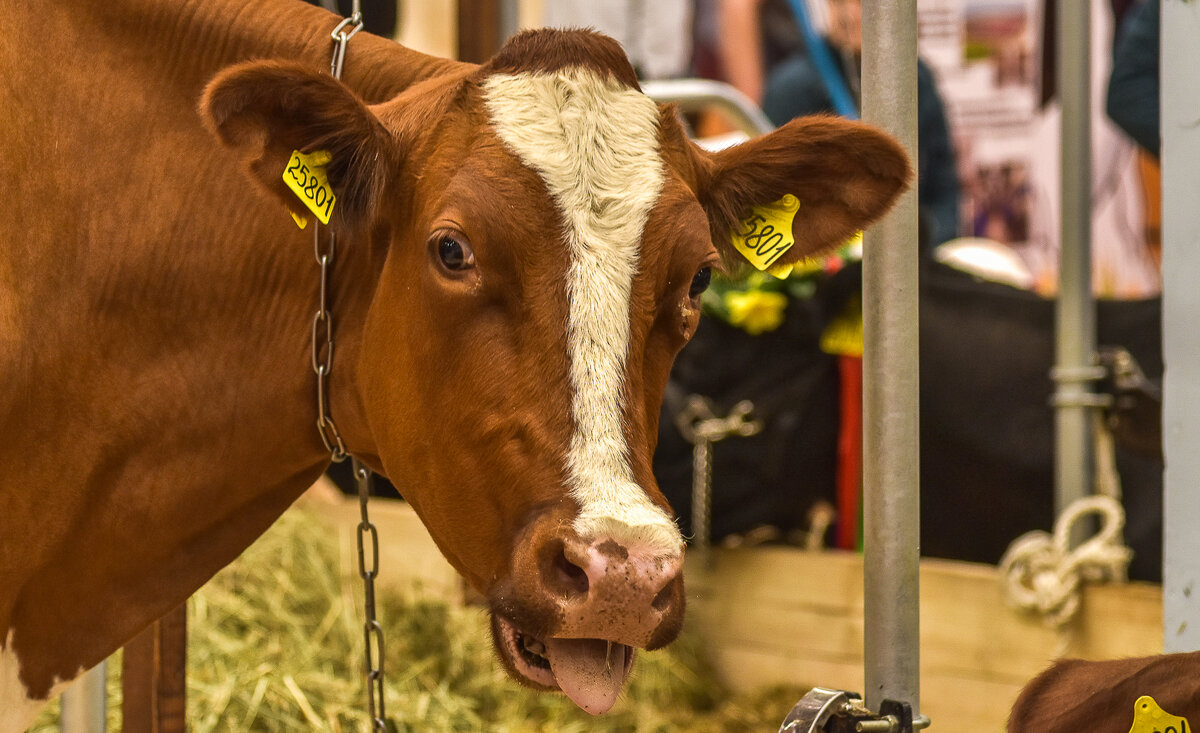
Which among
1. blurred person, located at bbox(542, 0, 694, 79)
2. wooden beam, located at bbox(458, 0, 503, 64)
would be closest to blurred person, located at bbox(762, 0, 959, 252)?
blurred person, located at bbox(542, 0, 694, 79)

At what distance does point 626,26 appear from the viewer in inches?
234

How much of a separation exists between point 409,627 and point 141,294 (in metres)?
2.26

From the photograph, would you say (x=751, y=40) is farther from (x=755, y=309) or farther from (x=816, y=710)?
(x=816, y=710)

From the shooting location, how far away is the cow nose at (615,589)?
1.65m

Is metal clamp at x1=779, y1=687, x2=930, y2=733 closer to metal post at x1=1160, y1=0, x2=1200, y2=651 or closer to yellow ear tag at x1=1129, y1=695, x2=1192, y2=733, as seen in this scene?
yellow ear tag at x1=1129, y1=695, x2=1192, y2=733

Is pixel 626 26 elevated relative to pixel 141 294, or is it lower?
elevated

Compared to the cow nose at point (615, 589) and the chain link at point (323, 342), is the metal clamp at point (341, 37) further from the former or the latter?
the cow nose at point (615, 589)

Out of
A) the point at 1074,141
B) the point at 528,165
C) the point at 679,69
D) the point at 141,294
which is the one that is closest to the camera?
the point at 528,165

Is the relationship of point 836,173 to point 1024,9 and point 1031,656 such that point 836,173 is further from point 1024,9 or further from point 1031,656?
point 1024,9

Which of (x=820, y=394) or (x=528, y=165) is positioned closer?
(x=528, y=165)

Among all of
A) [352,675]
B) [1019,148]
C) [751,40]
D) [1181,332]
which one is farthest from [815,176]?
[751,40]

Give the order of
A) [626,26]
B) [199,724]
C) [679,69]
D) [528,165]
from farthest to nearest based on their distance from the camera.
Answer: [679,69] < [626,26] < [199,724] < [528,165]

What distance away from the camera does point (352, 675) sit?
3902 mm

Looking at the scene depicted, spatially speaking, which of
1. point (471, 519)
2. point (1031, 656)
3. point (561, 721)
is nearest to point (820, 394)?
point (1031, 656)
